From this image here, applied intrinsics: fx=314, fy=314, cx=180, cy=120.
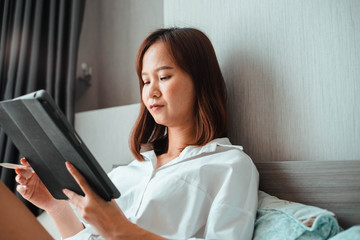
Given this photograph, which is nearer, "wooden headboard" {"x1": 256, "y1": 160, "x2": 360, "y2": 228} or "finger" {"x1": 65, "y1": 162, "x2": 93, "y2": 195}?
"finger" {"x1": 65, "y1": 162, "x2": 93, "y2": 195}

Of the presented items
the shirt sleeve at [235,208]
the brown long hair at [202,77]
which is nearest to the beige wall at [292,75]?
the brown long hair at [202,77]

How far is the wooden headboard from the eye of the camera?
83cm

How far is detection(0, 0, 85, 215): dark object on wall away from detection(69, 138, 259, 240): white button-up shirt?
3.47 feet

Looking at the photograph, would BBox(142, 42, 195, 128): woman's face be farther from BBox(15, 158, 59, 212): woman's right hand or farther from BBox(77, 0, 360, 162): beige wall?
BBox(15, 158, 59, 212): woman's right hand

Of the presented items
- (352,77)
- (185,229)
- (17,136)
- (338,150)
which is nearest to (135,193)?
(185,229)

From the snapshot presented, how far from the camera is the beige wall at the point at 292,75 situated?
0.93m

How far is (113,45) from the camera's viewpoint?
2236 millimetres

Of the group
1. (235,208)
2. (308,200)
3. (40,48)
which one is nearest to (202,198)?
(235,208)

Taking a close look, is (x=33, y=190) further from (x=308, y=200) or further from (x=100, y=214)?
(x=308, y=200)

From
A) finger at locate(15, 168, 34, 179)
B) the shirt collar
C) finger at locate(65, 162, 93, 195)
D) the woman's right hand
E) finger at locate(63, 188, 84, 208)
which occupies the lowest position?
the woman's right hand

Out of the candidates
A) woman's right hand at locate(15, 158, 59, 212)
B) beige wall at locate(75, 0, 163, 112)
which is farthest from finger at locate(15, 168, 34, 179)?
beige wall at locate(75, 0, 163, 112)

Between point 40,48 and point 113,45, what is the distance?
497mm

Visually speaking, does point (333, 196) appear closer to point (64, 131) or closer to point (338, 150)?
point (338, 150)

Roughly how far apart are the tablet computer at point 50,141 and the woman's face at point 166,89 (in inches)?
15.9
